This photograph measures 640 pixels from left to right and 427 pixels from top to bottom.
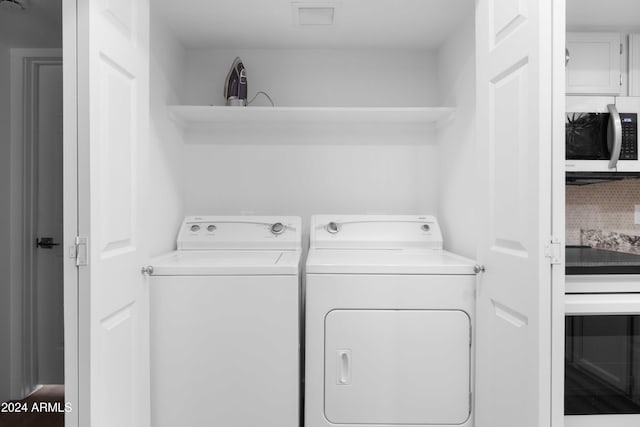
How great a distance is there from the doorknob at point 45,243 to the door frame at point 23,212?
0.11 ft

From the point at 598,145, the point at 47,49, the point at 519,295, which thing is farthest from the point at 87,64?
the point at 598,145

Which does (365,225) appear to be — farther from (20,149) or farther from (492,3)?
(20,149)

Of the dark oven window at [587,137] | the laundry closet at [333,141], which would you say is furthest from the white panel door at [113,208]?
the dark oven window at [587,137]

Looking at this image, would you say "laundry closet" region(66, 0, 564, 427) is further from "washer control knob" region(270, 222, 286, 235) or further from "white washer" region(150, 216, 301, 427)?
"washer control knob" region(270, 222, 286, 235)

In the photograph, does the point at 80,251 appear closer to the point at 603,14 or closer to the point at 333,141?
the point at 333,141

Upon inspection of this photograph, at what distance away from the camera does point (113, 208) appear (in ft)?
4.67

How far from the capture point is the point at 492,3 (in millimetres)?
1576

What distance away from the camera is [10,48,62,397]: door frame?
1858mm

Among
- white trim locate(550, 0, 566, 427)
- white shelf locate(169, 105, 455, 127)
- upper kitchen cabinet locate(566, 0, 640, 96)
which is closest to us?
white trim locate(550, 0, 566, 427)

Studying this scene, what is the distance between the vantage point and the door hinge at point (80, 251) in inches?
49.3

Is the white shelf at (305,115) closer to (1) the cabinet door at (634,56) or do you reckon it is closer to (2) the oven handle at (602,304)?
(1) the cabinet door at (634,56)

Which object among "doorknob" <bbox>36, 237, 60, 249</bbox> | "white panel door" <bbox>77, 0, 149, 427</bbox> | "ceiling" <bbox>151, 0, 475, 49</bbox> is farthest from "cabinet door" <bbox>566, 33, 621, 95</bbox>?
"doorknob" <bbox>36, 237, 60, 249</bbox>

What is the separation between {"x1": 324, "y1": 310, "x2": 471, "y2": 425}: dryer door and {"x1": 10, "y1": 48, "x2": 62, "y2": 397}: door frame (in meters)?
1.44

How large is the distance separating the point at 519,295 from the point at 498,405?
0.49 meters
